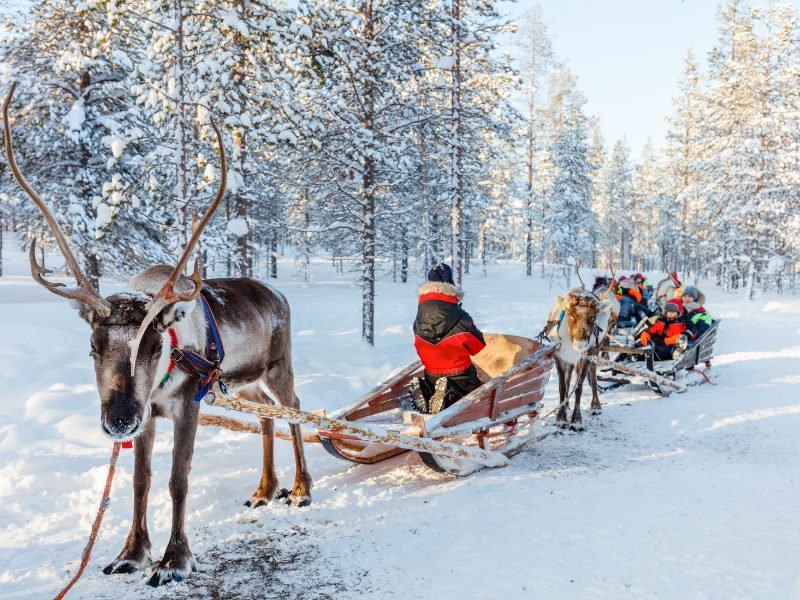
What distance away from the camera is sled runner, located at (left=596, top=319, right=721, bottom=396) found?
9734 mm

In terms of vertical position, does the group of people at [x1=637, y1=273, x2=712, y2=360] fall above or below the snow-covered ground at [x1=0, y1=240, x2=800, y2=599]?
above

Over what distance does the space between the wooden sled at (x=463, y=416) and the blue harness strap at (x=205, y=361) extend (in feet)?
4.42

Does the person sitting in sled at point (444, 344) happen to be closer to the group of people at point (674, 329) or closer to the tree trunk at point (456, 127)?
the group of people at point (674, 329)

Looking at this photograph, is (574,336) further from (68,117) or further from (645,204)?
(645,204)

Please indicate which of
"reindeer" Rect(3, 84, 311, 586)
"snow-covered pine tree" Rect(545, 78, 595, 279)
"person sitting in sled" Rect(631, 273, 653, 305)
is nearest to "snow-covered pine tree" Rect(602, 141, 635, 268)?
"snow-covered pine tree" Rect(545, 78, 595, 279)

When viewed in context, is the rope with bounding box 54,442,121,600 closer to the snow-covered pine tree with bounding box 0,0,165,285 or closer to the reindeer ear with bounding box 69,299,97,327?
the reindeer ear with bounding box 69,299,97,327

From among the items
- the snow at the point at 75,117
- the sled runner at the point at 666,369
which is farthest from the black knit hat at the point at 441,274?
the snow at the point at 75,117

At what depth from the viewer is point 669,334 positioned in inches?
445

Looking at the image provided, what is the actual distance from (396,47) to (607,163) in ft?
166

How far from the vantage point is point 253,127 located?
10.3 metres

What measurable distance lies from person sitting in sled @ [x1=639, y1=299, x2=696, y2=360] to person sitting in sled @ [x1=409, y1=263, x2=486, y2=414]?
673cm

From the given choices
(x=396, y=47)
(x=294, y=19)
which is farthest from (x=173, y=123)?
(x=396, y=47)

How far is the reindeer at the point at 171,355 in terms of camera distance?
3.11 metres

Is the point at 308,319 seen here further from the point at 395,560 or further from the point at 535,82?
the point at 535,82
